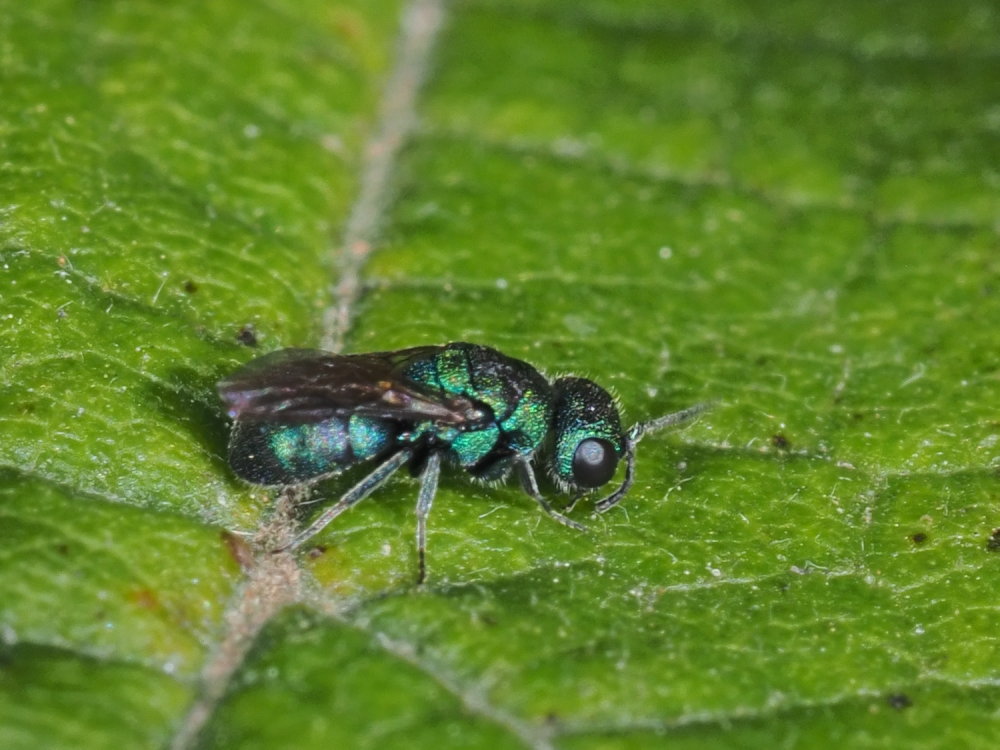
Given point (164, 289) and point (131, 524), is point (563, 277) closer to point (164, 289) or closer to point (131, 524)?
point (164, 289)

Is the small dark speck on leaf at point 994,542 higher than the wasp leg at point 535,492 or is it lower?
higher

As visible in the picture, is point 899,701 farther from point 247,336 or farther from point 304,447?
point 247,336

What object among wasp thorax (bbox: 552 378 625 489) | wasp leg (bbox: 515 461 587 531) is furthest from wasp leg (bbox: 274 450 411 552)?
wasp thorax (bbox: 552 378 625 489)

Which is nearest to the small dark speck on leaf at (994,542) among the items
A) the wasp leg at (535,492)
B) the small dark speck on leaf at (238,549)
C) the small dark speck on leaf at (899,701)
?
the small dark speck on leaf at (899,701)

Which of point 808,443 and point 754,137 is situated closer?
point 808,443

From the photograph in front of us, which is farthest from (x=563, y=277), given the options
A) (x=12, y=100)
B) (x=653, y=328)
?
(x=12, y=100)

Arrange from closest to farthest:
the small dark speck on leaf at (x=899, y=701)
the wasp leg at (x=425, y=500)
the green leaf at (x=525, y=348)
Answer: the green leaf at (x=525, y=348), the small dark speck on leaf at (x=899, y=701), the wasp leg at (x=425, y=500)

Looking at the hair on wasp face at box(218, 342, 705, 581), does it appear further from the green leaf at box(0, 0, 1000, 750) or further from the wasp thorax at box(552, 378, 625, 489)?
the green leaf at box(0, 0, 1000, 750)

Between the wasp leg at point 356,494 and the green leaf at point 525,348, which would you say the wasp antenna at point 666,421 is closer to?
the green leaf at point 525,348
